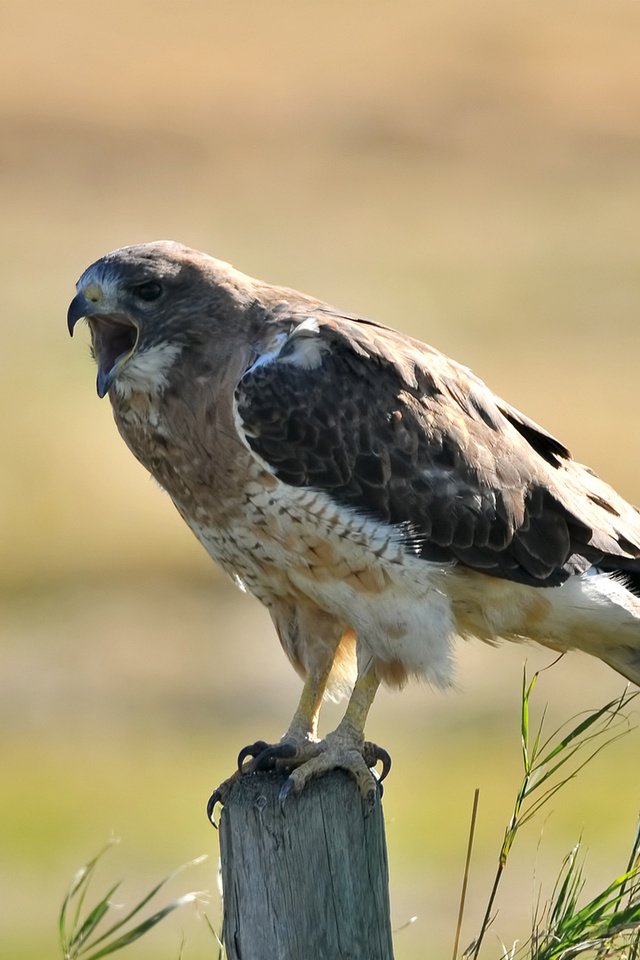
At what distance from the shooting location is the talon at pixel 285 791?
5.13m

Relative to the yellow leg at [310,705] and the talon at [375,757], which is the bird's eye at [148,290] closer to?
the yellow leg at [310,705]

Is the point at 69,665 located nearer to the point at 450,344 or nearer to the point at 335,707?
the point at 335,707

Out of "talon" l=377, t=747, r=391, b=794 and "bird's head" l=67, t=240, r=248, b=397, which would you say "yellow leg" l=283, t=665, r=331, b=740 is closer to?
"talon" l=377, t=747, r=391, b=794

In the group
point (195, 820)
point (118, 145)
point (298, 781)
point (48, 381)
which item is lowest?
point (298, 781)

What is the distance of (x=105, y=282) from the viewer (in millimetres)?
5988

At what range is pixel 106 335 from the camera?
249 inches

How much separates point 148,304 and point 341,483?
86 centimetres

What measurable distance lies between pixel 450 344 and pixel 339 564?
21.7m

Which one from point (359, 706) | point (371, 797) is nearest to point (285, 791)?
point (371, 797)

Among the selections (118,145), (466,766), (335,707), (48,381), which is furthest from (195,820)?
(118,145)

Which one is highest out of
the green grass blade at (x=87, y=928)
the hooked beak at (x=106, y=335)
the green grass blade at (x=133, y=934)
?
the hooked beak at (x=106, y=335)

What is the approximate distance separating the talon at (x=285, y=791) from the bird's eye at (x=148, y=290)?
5.47ft

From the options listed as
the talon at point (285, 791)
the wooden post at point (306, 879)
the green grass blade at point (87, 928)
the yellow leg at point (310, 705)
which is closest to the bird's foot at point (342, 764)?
the talon at point (285, 791)

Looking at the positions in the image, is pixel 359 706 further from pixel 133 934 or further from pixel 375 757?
pixel 133 934
